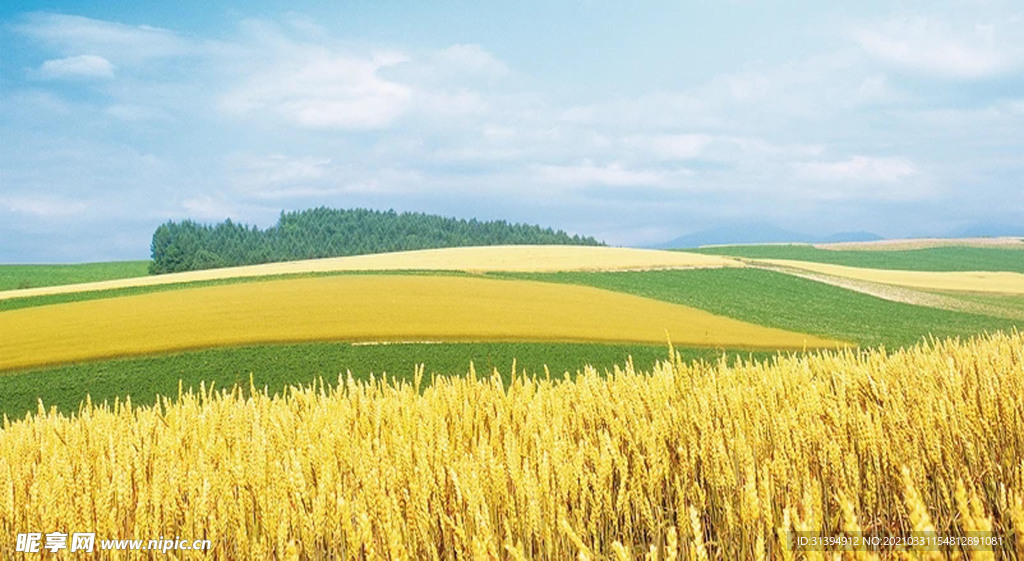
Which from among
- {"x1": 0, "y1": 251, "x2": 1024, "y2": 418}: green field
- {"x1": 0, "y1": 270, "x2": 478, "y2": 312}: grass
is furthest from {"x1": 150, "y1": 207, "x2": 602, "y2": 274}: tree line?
{"x1": 0, "y1": 251, "x2": 1024, "y2": 418}: green field

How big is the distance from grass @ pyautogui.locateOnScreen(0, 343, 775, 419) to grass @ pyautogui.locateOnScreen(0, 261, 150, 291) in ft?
200

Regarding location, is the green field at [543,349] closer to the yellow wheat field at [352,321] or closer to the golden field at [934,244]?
the yellow wheat field at [352,321]

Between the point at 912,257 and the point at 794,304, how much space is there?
60.3 meters

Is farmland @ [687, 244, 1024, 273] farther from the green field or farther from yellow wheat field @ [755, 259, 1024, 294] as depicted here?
the green field

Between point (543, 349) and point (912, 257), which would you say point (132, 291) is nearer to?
point (543, 349)

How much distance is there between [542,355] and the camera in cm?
1736

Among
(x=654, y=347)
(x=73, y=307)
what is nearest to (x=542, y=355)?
(x=654, y=347)

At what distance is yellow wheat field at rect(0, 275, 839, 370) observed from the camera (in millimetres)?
18844

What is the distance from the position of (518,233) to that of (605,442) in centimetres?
10667

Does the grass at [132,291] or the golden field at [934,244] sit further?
the golden field at [934,244]

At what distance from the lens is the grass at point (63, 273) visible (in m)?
75.8

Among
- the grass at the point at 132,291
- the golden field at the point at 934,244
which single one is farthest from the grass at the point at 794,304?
the golden field at the point at 934,244

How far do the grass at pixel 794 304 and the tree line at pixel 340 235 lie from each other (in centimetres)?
5880

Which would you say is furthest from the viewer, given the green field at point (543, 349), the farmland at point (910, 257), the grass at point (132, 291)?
the farmland at point (910, 257)
